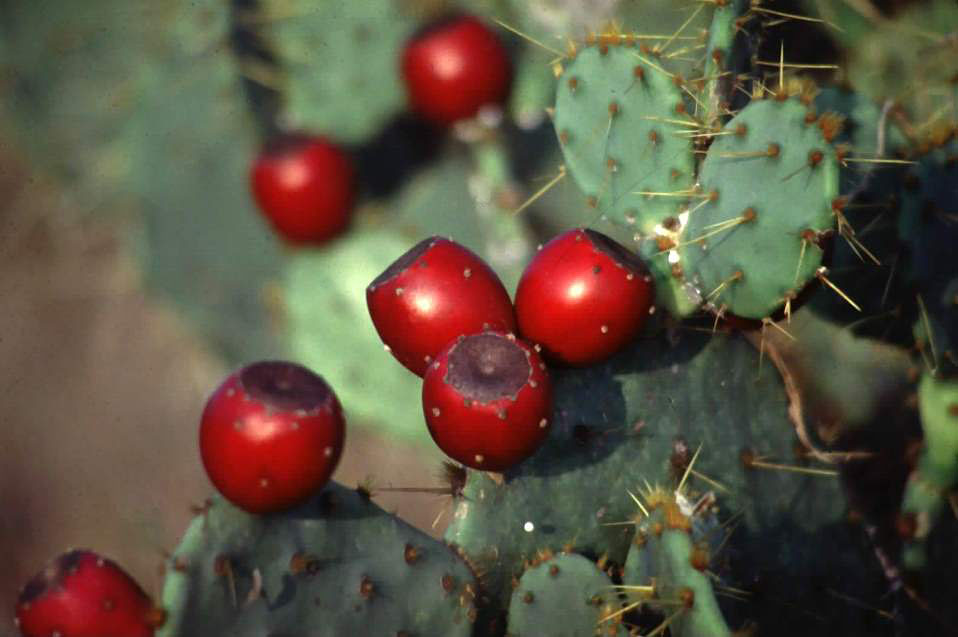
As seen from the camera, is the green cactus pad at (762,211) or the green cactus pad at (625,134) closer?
the green cactus pad at (762,211)

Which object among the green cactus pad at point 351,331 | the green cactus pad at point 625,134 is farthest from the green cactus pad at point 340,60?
the green cactus pad at point 625,134

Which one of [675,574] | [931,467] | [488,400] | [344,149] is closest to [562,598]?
[675,574]

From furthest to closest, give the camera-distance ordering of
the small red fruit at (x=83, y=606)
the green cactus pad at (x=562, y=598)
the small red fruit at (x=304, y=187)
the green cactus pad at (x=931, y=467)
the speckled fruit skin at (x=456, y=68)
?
the small red fruit at (x=304, y=187) < the speckled fruit skin at (x=456, y=68) < the green cactus pad at (x=931, y=467) < the green cactus pad at (x=562, y=598) < the small red fruit at (x=83, y=606)

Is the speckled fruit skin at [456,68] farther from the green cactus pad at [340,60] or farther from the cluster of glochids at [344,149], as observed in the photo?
the green cactus pad at [340,60]

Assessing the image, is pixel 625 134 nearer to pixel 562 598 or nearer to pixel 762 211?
pixel 762 211

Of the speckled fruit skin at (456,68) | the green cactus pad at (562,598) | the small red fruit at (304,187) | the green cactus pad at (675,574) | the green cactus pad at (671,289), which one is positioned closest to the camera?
the green cactus pad at (675,574)

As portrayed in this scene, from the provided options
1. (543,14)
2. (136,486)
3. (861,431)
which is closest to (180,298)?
(136,486)

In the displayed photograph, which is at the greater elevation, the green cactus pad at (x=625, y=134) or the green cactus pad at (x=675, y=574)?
the green cactus pad at (x=625, y=134)

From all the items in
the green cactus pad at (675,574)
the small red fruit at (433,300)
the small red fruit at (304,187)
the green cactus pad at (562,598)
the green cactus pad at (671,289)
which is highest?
the small red fruit at (433,300)
